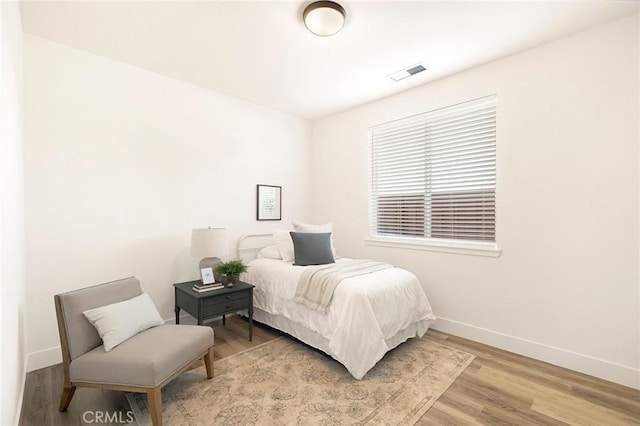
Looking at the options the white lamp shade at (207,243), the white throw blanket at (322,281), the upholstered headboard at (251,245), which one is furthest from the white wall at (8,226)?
the upholstered headboard at (251,245)

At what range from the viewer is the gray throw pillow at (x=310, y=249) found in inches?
129

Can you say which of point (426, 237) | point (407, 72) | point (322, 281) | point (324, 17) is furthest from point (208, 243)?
point (407, 72)

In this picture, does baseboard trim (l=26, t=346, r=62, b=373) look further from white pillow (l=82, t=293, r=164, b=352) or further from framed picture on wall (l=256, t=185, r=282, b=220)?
framed picture on wall (l=256, t=185, r=282, b=220)

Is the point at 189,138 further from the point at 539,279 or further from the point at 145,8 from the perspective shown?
the point at 539,279

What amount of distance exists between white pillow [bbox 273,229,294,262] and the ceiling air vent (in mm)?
2157

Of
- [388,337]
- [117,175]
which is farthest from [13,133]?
[388,337]

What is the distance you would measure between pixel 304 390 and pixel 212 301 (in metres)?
1.21

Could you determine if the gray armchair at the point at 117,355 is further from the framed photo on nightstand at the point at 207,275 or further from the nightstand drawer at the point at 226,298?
the framed photo on nightstand at the point at 207,275

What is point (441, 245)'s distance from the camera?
130 inches

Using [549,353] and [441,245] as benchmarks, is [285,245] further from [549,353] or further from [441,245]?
[549,353]

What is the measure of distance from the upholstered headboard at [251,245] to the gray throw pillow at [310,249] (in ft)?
2.74

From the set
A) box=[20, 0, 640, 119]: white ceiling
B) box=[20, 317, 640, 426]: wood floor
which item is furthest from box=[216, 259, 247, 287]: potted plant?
box=[20, 0, 640, 119]: white ceiling

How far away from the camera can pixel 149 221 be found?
10.2 feet

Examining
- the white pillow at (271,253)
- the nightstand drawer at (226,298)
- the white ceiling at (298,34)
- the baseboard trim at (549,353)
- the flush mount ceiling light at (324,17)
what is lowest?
the baseboard trim at (549,353)
